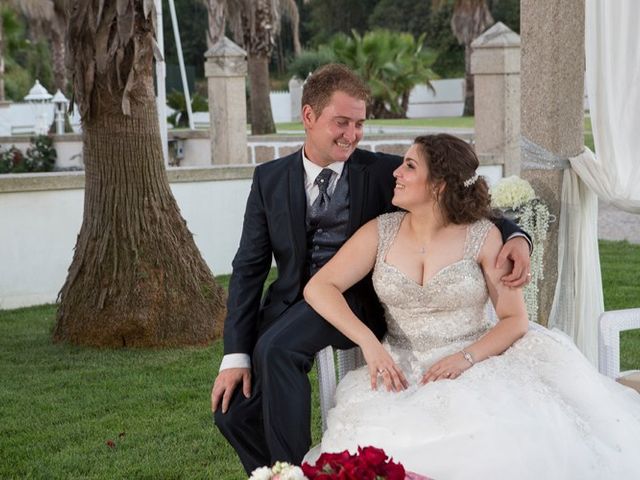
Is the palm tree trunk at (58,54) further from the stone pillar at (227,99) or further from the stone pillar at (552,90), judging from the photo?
the stone pillar at (552,90)

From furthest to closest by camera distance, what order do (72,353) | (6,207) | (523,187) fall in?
(6,207)
(72,353)
(523,187)

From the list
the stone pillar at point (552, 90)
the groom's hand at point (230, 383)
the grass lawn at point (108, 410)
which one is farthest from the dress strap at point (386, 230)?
the stone pillar at point (552, 90)

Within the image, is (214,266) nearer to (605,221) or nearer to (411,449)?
(605,221)

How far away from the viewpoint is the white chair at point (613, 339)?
420cm

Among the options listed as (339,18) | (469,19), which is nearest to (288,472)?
(469,19)

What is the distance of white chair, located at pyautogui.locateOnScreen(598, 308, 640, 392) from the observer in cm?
420

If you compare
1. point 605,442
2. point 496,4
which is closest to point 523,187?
point 605,442

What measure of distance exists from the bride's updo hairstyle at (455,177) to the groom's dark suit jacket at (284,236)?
1.10 ft

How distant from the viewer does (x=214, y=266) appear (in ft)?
35.9

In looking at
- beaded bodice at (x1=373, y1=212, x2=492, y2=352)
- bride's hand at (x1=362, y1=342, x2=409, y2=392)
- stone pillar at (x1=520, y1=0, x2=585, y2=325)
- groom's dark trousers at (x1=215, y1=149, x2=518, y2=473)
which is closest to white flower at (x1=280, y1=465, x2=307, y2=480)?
bride's hand at (x1=362, y1=342, x2=409, y2=392)

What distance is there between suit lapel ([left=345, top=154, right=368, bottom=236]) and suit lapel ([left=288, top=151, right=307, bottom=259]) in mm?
163

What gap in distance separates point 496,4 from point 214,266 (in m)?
32.7

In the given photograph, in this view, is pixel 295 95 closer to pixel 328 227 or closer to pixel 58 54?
pixel 58 54

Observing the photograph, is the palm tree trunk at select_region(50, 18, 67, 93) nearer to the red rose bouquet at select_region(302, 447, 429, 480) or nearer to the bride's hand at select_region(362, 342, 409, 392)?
the bride's hand at select_region(362, 342, 409, 392)
